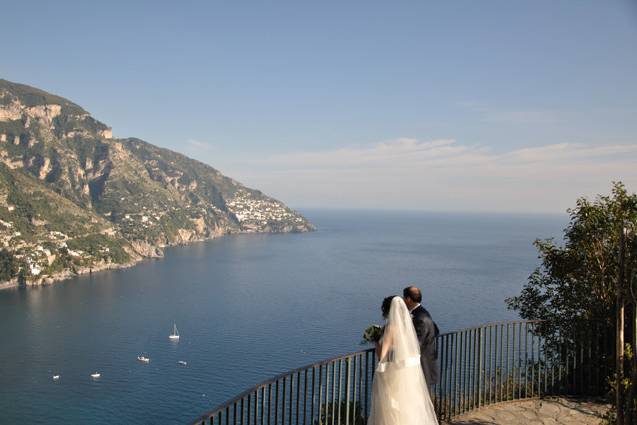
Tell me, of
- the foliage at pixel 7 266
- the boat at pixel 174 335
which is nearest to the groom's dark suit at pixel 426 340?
the boat at pixel 174 335

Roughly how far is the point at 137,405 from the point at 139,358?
44.8 ft

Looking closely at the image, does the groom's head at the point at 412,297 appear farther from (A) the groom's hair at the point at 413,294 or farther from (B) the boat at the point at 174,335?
(B) the boat at the point at 174,335

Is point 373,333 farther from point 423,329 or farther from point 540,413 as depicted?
point 540,413

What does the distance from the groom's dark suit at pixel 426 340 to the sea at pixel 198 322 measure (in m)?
40.9

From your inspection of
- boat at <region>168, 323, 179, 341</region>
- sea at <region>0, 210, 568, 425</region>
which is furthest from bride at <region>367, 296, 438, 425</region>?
boat at <region>168, 323, 179, 341</region>

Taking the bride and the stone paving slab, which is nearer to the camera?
the bride

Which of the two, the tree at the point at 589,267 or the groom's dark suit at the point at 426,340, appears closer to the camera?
the groom's dark suit at the point at 426,340

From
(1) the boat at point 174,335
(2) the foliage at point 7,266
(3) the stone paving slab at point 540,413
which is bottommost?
(1) the boat at point 174,335

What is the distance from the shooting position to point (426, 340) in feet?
16.4

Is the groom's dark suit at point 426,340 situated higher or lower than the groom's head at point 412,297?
lower

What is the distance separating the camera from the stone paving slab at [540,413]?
20.7 ft

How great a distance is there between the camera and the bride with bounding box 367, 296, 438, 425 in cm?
457

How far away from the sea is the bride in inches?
1617

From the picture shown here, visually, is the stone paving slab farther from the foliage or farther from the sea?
the foliage
